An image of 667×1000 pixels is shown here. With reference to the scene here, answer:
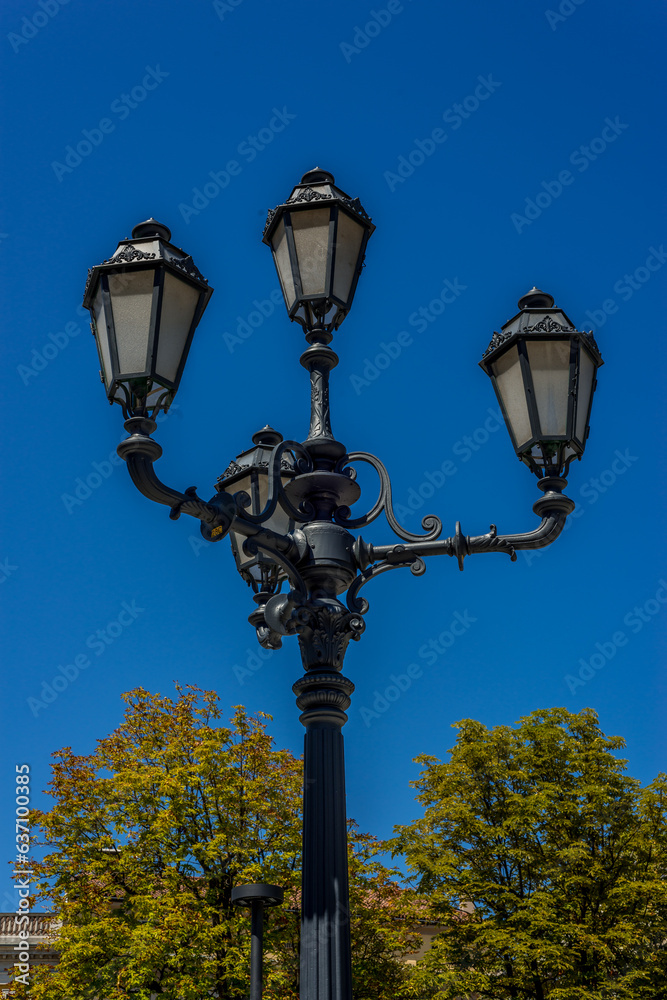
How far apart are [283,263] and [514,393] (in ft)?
4.73

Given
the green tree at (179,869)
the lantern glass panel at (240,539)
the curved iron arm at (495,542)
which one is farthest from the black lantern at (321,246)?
the green tree at (179,869)

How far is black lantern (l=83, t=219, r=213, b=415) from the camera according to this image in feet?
14.4

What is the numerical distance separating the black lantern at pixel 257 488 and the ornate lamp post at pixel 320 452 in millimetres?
465

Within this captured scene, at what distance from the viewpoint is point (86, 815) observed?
24141 mm

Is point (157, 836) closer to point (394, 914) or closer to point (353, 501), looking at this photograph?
point (394, 914)

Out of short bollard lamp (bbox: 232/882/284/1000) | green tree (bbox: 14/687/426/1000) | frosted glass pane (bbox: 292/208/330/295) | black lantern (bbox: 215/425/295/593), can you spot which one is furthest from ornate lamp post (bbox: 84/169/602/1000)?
green tree (bbox: 14/687/426/1000)

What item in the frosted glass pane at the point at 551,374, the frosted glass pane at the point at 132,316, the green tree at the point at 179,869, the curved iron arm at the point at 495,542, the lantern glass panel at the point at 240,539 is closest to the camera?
the frosted glass pane at the point at 132,316

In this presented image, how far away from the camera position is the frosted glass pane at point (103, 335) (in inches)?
176

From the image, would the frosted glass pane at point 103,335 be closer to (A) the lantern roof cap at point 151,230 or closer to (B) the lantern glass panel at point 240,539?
(A) the lantern roof cap at point 151,230

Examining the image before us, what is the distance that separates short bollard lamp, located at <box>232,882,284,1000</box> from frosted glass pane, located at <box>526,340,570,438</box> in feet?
14.9

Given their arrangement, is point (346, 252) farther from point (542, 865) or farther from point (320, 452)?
point (542, 865)

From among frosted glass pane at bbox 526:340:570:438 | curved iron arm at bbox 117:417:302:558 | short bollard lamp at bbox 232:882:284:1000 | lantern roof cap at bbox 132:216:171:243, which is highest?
lantern roof cap at bbox 132:216:171:243

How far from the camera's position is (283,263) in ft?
17.6

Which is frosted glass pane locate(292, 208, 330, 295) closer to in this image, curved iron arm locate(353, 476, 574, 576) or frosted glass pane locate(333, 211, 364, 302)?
frosted glass pane locate(333, 211, 364, 302)
